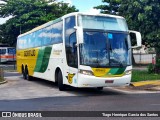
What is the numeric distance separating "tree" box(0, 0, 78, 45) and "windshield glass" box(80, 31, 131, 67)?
1219 inches

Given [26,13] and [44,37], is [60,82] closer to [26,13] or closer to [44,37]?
[44,37]

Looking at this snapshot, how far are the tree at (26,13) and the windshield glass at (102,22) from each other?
3032 cm

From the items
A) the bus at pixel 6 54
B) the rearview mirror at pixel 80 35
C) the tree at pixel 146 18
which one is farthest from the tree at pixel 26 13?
the rearview mirror at pixel 80 35

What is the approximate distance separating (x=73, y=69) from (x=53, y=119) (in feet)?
19.5

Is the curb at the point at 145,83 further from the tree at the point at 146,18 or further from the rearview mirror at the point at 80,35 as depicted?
the rearview mirror at the point at 80,35

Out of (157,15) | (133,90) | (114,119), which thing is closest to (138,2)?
(157,15)

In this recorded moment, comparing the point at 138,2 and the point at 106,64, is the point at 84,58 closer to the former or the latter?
the point at 106,64

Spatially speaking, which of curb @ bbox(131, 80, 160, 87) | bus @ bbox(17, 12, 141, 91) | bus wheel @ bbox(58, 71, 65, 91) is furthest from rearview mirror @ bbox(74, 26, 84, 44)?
curb @ bbox(131, 80, 160, 87)

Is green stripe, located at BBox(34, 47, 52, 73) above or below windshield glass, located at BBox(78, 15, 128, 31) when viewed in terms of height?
below

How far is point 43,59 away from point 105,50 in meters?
5.67

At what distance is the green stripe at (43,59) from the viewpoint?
61.1 feet

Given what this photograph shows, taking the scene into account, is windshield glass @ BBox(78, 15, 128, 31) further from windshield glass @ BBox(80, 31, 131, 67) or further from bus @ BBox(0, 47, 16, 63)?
bus @ BBox(0, 47, 16, 63)

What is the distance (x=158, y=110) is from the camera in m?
10.3

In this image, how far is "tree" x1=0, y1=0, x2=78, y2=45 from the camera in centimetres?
4588
